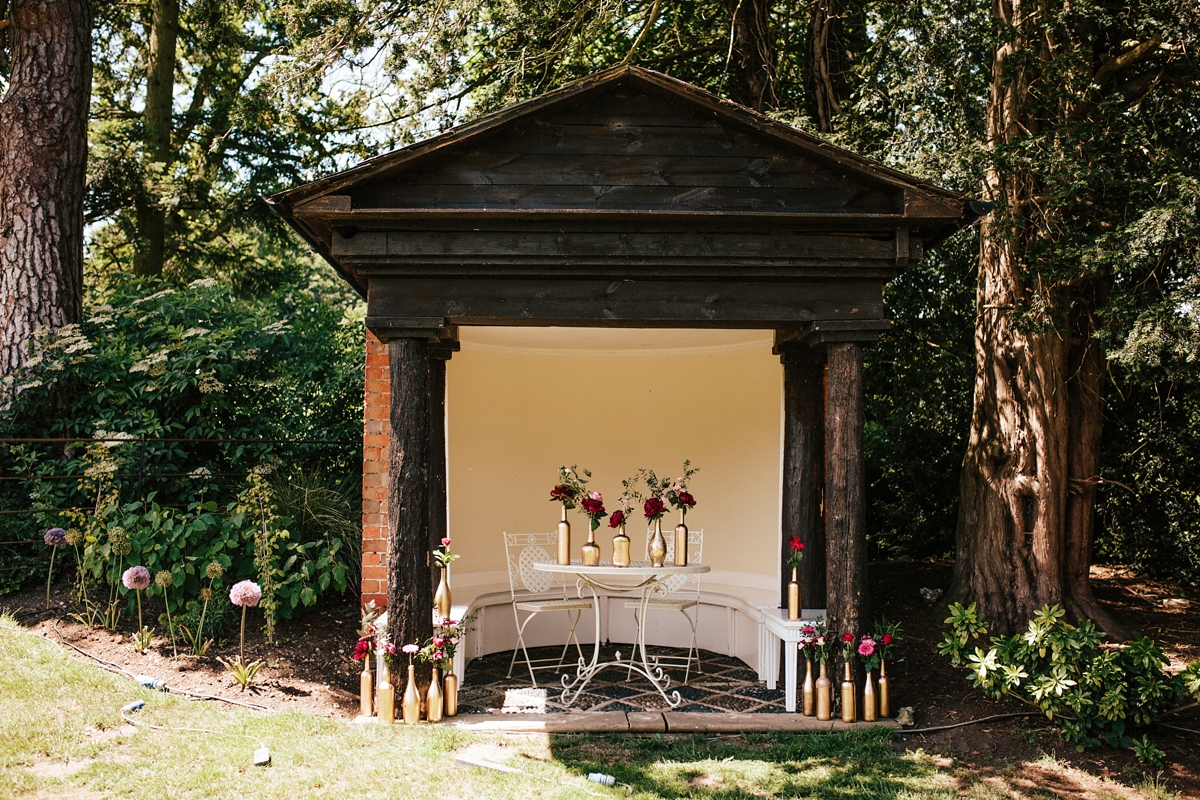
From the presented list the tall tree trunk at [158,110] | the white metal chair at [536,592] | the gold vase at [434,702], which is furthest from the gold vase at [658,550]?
the tall tree trunk at [158,110]

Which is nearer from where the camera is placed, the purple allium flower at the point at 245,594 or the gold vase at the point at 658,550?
the purple allium flower at the point at 245,594

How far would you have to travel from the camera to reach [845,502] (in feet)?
16.6

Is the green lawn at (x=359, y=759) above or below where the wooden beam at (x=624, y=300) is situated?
below

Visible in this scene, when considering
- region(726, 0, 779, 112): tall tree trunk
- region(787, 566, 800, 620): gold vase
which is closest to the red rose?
region(787, 566, 800, 620): gold vase

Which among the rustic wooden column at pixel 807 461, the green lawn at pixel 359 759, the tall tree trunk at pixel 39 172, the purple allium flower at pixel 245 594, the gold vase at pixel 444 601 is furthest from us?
the tall tree trunk at pixel 39 172

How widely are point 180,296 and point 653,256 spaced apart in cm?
554

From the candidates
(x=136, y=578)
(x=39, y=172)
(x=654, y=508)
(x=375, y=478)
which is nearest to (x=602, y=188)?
(x=654, y=508)

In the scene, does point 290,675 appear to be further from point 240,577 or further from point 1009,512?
point 1009,512

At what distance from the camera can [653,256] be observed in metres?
5.00

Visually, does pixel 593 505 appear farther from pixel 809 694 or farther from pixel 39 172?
pixel 39 172

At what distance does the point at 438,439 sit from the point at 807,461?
99.4 inches

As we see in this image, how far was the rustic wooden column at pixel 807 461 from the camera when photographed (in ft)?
19.9

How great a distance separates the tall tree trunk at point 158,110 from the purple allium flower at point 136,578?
24.5ft

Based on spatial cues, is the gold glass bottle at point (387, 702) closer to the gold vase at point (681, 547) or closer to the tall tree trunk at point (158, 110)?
the gold vase at point (681, 547)
